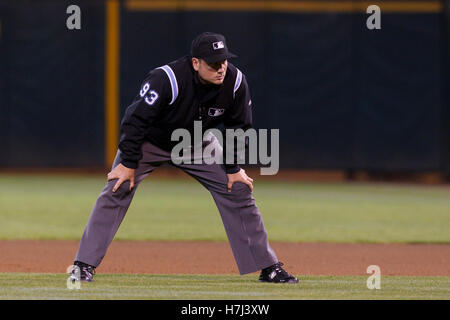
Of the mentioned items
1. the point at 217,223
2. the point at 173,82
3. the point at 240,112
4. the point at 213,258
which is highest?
the point at 173,82

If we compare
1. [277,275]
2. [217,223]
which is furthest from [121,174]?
[217,223]

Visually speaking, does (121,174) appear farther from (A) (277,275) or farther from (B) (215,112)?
(A) (277,275)

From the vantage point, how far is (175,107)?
6211 mm

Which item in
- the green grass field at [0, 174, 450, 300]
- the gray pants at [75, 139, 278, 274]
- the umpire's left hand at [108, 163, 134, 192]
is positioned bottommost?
the green grass field at [0, 174, 450, 300]

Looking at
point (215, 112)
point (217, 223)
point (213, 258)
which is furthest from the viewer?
point (217, 223)

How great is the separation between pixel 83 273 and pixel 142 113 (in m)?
1.13

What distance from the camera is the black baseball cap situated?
598 centimetres

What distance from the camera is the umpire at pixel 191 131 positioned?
608 centimetres

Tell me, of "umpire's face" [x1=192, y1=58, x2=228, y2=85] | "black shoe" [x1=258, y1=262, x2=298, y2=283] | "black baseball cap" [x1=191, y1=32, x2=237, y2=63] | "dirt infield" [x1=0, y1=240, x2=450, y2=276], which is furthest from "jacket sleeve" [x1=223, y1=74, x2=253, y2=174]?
"dirt infield" [x1=0, y1=240, x2=450, y2=276]

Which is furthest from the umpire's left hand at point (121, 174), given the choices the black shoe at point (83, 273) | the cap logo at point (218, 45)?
the cap logo at point (218, 45)

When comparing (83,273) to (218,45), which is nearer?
(218,45)

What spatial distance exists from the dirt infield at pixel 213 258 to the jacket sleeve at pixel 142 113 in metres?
1.62

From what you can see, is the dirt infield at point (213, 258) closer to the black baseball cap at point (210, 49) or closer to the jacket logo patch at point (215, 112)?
the jacket logo patch at point (215, 112)

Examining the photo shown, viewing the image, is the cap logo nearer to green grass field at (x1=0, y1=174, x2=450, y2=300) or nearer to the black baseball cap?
the black baseball cap
